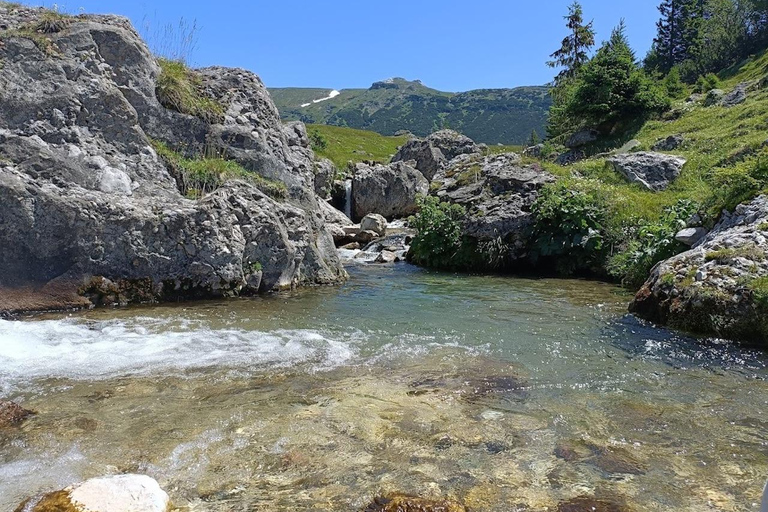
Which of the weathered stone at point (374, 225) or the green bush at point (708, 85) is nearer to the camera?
the weathered stone at point (374, 225)

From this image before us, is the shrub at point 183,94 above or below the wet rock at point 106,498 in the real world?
above

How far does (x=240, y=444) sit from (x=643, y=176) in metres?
21.5

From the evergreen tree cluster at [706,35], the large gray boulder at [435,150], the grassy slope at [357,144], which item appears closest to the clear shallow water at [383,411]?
the large gray boulder at [435,150]

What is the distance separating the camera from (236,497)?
405 cm

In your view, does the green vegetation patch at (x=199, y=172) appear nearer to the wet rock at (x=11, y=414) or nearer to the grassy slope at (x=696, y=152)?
the wet rock at (x=11, y=414)

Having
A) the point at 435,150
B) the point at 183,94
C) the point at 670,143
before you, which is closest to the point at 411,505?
the point at 183,94

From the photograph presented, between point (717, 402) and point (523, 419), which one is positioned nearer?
point (523, 419)

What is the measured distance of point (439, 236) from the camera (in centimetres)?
2002

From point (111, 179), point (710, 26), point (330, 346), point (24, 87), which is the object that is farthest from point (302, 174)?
point (710, 26)

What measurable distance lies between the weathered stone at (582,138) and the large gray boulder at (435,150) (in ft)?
57.0

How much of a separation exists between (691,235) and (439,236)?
9.16m

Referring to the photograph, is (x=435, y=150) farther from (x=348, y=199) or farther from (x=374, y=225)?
(x=374, y=225)

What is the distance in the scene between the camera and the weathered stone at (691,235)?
12499 mm

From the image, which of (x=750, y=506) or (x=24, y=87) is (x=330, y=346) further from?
(x=24, y=87)
